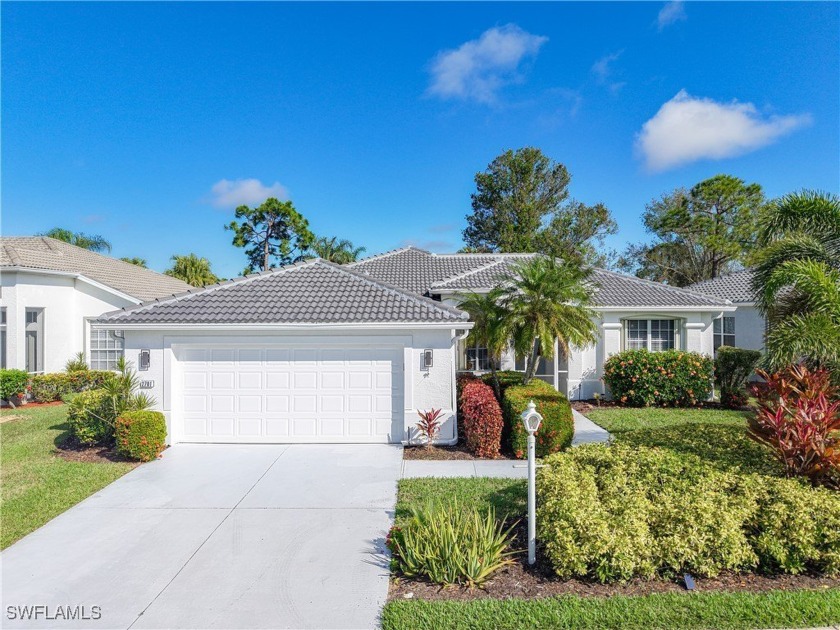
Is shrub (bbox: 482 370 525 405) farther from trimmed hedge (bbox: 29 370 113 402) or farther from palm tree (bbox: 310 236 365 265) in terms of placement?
palm tree (bbox: 310 236 365 265)

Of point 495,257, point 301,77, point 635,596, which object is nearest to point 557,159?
point 495,257

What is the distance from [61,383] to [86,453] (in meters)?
7.88

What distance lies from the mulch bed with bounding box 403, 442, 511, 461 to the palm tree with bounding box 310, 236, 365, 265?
2802 cm

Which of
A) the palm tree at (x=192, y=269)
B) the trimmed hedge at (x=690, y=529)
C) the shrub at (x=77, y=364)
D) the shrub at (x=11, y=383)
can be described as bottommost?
the trimmed hedge at (x=690, y=529)

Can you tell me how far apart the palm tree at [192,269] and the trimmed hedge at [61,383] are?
67.6 ft

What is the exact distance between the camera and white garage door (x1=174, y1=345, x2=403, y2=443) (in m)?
10.9

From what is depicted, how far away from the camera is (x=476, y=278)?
17094 millimetres

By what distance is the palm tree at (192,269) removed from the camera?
35781mm

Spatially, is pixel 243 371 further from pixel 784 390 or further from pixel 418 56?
pixel 418 56

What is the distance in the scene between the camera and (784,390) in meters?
6.95

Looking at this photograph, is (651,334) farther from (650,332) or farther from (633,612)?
(633,612)

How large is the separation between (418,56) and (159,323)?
43.0 ft

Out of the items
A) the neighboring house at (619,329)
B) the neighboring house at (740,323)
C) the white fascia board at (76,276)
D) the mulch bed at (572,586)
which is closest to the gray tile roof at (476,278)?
the neighboring house at (619,329)

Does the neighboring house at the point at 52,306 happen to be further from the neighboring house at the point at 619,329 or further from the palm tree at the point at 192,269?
the palm tree at the point at 192,269
